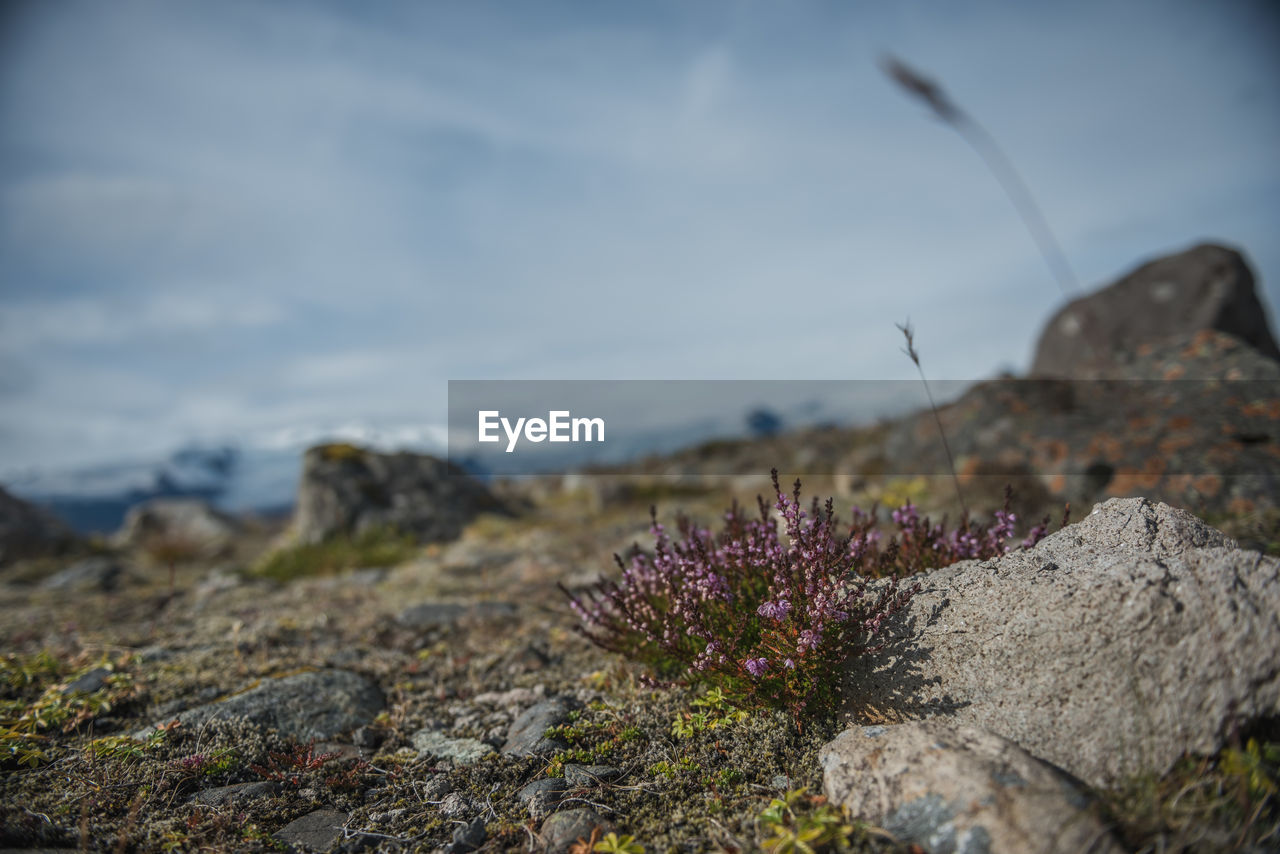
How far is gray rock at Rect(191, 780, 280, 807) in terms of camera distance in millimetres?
3244

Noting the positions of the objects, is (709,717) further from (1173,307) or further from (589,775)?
(1173,307)

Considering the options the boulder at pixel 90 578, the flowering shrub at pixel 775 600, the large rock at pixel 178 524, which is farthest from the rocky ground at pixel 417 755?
the large rock at pixel 178 524

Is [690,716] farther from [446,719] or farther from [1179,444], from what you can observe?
[1179,444]

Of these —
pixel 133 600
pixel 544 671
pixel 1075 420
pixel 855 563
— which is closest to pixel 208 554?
pixel 133 600

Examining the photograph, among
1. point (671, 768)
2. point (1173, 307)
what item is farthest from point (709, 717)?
point (1173, 307)

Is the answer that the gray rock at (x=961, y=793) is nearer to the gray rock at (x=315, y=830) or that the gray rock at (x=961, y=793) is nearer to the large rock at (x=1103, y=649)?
the large rock at (x=1103, y=649)

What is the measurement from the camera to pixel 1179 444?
783 centimetres

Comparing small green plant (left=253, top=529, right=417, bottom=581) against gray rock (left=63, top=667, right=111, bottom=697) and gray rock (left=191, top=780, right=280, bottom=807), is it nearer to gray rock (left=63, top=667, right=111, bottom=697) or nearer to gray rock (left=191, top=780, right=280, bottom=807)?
gray rock (left=63, top=667, right=111, bottom=697)

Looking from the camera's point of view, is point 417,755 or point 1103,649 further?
point 417,755

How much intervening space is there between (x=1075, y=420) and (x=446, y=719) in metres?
9.29

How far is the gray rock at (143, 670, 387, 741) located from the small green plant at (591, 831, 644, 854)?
235cm

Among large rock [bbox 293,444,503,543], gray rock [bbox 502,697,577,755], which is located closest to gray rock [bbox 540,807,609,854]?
gray rock [bbox 502,697,577,755]

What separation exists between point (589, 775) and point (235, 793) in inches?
73.3

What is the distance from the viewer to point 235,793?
11.0ft
